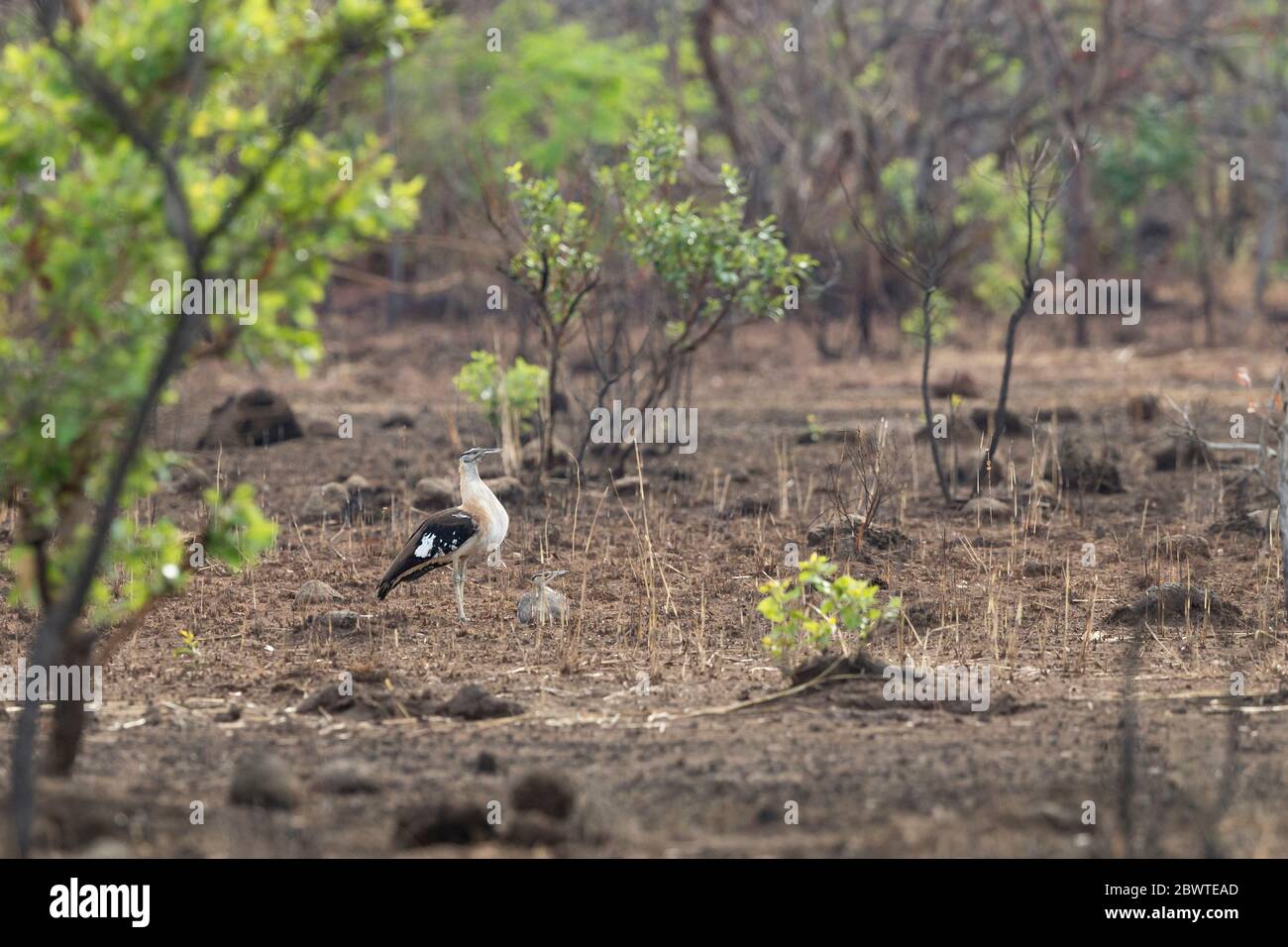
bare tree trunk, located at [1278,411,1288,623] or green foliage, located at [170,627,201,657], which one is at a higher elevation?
bare tree trunk, located at [1278,411,1288,623]

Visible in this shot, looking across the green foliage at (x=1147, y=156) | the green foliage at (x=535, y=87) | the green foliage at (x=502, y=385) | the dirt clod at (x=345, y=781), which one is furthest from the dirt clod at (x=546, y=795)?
the green foliage at (x=1147, y=156)

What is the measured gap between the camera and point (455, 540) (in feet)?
28.1

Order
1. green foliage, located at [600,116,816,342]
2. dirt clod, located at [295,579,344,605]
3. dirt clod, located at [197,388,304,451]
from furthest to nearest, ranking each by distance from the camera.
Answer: dirt clod, located at [197,388,304,451] → green foliage, located at [600,116,816,342] → dirt clod, located at [295,579,344,605]

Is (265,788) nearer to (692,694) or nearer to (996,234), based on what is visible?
(692,694)

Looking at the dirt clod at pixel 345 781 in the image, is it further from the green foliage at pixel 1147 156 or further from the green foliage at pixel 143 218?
the green foliage at pixel 1147 156

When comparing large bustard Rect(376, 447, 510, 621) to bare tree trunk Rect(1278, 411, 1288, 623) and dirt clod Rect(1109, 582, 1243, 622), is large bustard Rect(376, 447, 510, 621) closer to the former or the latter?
dirt clod Rect(1109, 582, 1243, 622)

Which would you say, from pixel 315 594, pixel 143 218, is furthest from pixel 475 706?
pixel 315 594

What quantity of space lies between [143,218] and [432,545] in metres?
3.30

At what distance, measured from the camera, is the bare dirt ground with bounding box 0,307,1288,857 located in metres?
5.34

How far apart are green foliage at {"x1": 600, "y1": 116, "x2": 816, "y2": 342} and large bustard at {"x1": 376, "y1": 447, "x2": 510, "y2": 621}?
3389 millimetres

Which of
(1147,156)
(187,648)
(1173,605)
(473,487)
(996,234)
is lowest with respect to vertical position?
(187,648)

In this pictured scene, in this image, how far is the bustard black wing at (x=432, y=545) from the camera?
28.0ft

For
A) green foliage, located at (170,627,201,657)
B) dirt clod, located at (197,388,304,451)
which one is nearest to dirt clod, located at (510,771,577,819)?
green foliage, located at (170,627,201,657)
